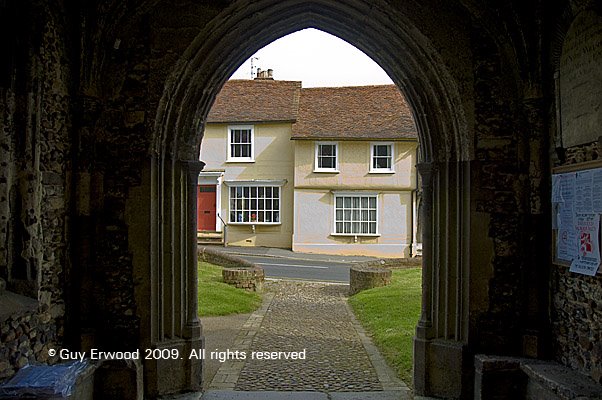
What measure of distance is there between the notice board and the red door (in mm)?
18791

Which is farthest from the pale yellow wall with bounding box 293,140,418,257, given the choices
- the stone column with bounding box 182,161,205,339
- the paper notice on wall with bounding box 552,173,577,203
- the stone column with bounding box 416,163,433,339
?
the paper notice on wall with bounding box 552,173,577,203

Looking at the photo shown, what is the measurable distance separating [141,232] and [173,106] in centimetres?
118

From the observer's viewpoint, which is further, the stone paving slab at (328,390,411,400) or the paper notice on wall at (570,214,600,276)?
the stone paving slab at (328,390,411,400)

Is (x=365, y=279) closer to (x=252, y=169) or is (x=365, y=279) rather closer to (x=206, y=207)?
(x=252, y=169)

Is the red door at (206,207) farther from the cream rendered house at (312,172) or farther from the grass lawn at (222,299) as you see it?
the grass lawn at (222,299)

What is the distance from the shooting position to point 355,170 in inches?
861

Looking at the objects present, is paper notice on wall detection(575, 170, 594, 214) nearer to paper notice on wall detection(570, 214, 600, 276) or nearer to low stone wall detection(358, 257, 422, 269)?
paper notice on wall detection(570, 214, 600, 276)

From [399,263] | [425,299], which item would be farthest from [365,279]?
[425,299]

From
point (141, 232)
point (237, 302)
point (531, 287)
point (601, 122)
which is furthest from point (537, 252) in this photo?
point (237, 302)

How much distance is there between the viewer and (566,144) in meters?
4.73

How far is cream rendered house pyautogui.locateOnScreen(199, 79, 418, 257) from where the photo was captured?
21641 millimetres

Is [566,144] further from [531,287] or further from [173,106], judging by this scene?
[173,106]

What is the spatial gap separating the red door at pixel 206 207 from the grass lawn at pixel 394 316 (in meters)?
9.93

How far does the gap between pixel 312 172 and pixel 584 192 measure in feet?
58.1
